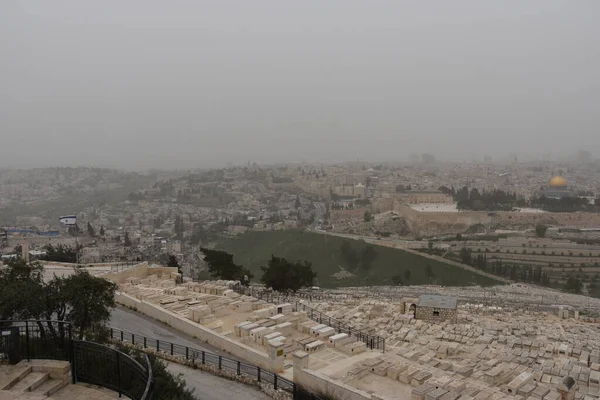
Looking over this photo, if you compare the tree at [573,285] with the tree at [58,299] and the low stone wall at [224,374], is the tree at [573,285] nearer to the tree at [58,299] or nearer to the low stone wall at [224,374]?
the low stone wall at [224,374]

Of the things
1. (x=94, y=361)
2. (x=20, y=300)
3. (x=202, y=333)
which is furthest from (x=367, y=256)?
(x=94, y=361)

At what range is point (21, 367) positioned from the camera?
522 centimetres

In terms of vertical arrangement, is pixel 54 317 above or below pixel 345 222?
above

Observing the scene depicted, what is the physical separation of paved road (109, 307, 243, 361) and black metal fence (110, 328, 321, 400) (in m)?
0.43

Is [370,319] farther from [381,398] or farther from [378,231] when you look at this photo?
[378,231]

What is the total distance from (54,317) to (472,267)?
30304 millimetres

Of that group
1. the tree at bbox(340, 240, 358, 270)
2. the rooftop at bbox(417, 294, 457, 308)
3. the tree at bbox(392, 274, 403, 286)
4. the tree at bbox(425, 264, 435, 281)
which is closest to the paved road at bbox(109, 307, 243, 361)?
the rooftop at bbox(417, 294, 457, 308)

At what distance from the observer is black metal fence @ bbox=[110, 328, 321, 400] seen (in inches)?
279

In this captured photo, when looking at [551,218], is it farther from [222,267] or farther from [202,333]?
[202,333]

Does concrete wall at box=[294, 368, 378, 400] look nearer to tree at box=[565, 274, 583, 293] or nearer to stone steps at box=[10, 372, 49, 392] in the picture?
stone steps at box=[10, 372, 49, 392]

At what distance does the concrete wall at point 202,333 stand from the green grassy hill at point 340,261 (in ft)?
65.9

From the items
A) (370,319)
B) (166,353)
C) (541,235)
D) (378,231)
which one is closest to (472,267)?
(541,235)

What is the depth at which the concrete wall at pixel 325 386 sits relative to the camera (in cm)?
664

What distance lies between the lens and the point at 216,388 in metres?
7.23
